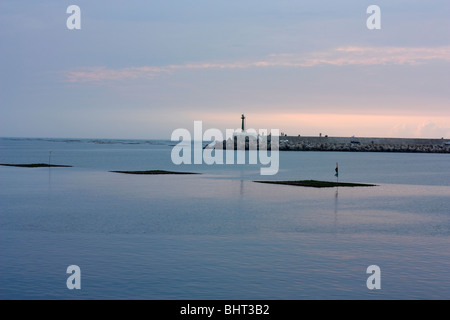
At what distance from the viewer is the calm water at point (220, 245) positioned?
21188 millimetres

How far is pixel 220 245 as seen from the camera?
29000 mm

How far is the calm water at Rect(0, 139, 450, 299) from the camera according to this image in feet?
69.5

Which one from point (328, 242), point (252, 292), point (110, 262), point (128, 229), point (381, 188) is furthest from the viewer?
point (381, 188)

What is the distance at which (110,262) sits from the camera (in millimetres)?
24812

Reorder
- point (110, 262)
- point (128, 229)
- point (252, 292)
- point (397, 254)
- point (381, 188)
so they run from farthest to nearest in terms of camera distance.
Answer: point (381, 188) < point (128, 229) < point (397, 254) < point (110, 262) < point (252, 292)

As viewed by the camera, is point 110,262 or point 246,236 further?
point 246,236
